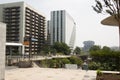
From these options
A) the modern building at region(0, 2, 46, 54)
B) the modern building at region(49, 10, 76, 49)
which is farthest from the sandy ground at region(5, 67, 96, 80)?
the modern building at region(49, 10, 76, 49)

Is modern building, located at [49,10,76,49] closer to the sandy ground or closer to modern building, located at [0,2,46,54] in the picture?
modern building, located at [0,2,46,54]

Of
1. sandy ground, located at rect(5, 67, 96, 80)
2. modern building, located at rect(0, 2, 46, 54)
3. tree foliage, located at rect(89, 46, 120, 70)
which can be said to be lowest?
sandy ground, located at rect(5, 67, 96, 80)

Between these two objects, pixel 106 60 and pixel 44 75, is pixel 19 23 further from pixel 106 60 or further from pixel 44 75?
pixel 44 75

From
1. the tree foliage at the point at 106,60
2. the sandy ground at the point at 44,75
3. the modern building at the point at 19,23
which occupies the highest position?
the modern building at the point at 19,23

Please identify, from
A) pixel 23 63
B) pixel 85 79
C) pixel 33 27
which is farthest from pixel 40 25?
pixel 85 79

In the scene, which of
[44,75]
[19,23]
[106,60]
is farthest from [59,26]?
[44,75]

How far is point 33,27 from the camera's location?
113250mm

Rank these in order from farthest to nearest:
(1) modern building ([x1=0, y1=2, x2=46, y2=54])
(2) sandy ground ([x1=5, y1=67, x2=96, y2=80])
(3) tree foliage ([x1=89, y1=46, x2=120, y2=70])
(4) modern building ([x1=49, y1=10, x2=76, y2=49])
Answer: (4) modern building ([x1=49, y1=10, x2=76, y2=49]) < (1) modern building ([x1=0, y1=2, x2=46, y2=54]) < (3) tree foliage ([x1=89, y1=46, x2=120, y2=70]) < (2) sandy ground ([x1=5, y1=67, x2=96, y2=80])

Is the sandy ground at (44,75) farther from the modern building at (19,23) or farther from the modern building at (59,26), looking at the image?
the modern building at (59,26)

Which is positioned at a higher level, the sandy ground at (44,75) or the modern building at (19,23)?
the modern building at (19,23)

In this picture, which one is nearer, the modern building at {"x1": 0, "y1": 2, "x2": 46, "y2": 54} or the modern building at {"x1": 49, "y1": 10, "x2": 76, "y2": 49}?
the modern building at {"x1": 0, "y1": 2, "x2": 46, "y2": 54}

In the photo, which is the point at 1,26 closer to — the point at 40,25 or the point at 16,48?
the point at 16,48

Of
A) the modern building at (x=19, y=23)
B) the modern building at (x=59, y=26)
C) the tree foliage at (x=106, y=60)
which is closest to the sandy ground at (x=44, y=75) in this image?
the tree foliage at (x=106, y=60)

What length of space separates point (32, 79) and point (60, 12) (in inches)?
5768
